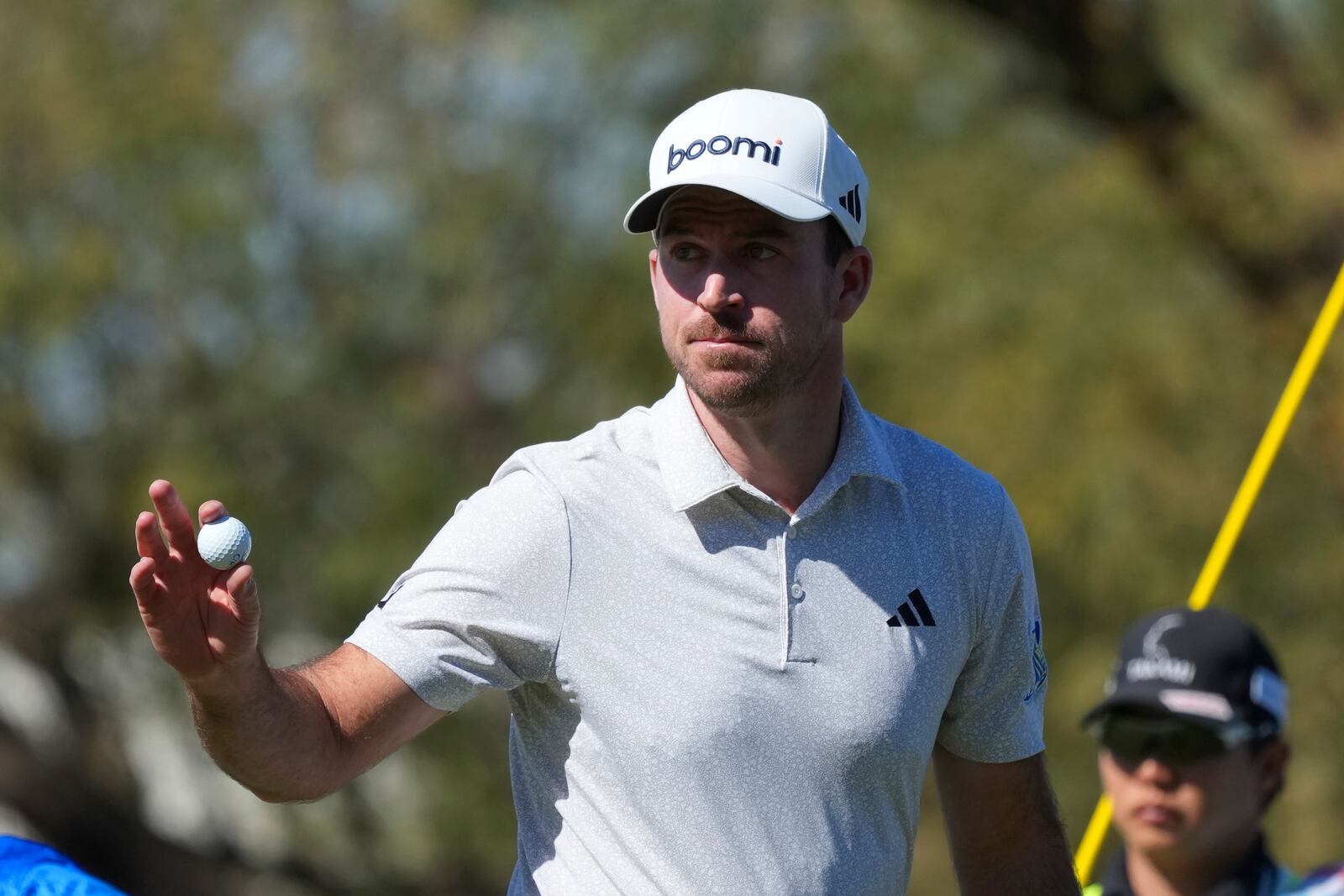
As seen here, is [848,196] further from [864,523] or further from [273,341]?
[273,341]

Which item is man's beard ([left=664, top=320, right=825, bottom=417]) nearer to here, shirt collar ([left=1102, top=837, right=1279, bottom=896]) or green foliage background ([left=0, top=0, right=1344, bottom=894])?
shirt collar ([left=1102, top=837, right=1279, bottom=896])

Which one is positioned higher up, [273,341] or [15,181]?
[15,181]

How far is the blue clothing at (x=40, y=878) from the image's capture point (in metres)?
2.73

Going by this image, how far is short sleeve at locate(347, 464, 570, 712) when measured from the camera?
271cm

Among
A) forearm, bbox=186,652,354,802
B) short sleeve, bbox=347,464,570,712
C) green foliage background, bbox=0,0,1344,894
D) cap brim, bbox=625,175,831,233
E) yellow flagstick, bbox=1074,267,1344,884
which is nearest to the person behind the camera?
forearm, bbox=186,652,354,802

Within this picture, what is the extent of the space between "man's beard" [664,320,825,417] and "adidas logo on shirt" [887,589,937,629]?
36 centimetres

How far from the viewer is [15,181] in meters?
13.1

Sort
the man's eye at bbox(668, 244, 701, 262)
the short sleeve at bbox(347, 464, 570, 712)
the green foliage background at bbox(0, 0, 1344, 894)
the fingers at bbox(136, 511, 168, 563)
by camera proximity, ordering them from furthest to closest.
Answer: the green foliage background at bbox(0, 0, 1344, 894)
the man's eye at bbox(668, 244, 701, 262)
the short sleeve at bbox(347, 464, 570, 712)
the fingers at bbox(136, 511, 168, 563)

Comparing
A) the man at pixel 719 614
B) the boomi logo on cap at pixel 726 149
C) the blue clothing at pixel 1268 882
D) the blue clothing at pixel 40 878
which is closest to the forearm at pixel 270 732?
the man at pixel 719 614

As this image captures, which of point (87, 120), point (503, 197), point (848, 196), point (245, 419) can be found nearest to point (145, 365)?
point (245, 419)

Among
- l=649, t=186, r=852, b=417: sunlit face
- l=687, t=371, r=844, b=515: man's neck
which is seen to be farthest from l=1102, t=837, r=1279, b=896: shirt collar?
l=649, t=186, r=852, b=417: sunlit face

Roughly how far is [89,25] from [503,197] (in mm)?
3178

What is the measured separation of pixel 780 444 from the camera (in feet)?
9.79

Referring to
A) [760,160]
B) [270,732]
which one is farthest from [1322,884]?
[270,732]
